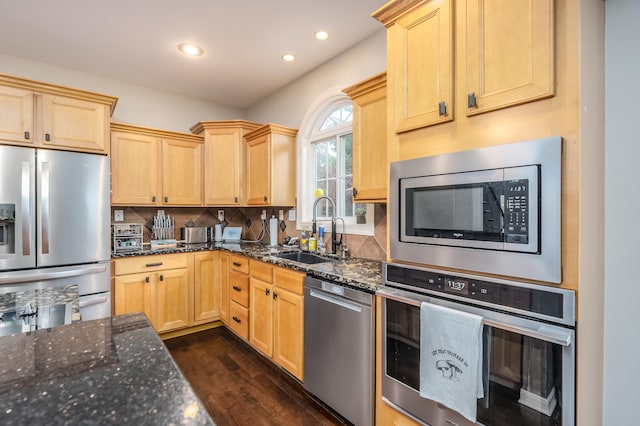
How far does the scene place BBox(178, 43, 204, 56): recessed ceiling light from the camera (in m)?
2.74

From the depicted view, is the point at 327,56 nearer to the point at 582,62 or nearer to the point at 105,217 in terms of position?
the point at 582,62

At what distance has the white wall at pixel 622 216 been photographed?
1272 millimetres

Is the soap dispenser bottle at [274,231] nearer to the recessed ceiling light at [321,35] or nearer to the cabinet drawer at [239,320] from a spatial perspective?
the cabinet drawer at [239,320]

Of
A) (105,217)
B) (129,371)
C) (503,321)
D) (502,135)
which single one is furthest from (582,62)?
(105,217)

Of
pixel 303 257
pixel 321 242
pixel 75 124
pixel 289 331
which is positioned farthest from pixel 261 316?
pixel 75 124

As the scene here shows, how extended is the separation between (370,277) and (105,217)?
2391 mm

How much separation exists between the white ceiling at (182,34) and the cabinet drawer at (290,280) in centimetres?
193

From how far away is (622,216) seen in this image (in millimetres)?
1300

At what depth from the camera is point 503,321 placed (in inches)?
47.4

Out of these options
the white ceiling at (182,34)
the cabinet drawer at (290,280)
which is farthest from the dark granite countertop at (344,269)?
the white ceiling at (182,34)

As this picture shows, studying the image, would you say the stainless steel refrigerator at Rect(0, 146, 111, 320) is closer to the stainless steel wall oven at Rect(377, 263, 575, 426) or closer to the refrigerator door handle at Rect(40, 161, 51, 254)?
the refrigerator door handle at Rect(40, 161, 51, 254)

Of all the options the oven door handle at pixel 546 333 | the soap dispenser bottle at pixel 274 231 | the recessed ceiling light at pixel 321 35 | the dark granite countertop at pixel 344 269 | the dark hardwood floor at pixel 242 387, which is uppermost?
the recessed ceiling light at pixel 321 35

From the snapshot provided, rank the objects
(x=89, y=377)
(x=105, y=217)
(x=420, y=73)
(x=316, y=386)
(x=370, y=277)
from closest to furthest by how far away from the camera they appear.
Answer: (x=89, y=377), (x=420, y=73), (x=370, y=277), (x=316, y=386), (x=105, y=217)

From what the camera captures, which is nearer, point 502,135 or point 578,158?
point 578,158
